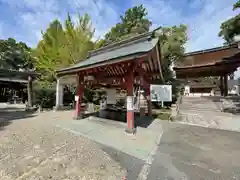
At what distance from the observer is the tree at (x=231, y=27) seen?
12.4 metres

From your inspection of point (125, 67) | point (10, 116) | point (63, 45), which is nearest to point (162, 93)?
point (125, 67)

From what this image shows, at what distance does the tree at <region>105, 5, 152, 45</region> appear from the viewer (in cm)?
1820

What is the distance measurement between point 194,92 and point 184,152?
72.3ft

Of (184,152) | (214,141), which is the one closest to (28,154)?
(184,152)

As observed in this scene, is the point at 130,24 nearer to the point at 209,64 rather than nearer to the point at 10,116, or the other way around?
the point at 209,64

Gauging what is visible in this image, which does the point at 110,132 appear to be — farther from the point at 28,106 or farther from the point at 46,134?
the point at 28,106

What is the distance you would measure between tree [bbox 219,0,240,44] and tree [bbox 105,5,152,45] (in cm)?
818

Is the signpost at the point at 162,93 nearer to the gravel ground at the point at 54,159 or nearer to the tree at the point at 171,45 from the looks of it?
the tree at the point at 171,45

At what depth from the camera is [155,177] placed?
243cm

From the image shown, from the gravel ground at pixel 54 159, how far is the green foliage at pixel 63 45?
11659 millimetres

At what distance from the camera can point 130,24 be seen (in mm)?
19766

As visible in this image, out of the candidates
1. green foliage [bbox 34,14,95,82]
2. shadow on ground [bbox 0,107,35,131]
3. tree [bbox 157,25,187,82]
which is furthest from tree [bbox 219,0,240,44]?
shadow on ground [bbox 0,107,35,131]

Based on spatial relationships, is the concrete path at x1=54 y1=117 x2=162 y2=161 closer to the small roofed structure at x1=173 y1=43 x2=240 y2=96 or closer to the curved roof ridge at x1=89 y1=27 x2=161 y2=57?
the curved roof ridge at x1=89 y1=27 x2=161 y2=57

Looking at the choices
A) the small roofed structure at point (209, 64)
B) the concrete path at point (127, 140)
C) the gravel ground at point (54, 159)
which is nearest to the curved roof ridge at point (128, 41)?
the concrete path at point (127, 140)
